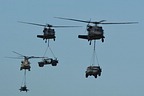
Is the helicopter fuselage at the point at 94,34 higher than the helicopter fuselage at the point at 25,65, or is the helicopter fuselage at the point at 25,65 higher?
the helicopter fuselage at the point at 25,65

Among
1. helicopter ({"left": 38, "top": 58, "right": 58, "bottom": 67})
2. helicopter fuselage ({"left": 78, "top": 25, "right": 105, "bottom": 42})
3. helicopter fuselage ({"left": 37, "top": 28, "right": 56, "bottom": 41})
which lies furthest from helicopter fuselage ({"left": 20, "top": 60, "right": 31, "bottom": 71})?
helicopter fuselage ({"left": 78, "top": 25, "right": 105, "bottom": 42})

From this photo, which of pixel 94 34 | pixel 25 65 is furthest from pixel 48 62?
pixel 94 34

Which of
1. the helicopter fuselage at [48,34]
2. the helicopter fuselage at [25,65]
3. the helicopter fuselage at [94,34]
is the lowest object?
the helicopter fuselage at [94,34]

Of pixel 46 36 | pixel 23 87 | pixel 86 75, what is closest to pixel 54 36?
pixel 46 36

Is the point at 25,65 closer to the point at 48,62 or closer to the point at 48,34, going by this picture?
the point at 48,62

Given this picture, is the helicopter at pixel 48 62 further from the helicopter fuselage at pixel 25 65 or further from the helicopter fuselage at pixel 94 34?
the helicopter fuselage at pixel 94 34

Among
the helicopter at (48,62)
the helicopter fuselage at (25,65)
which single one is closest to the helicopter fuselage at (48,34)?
the helicopter at (48,62)

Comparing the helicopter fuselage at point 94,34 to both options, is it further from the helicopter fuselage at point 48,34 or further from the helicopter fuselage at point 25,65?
the helicopter fuselage at point 25,65

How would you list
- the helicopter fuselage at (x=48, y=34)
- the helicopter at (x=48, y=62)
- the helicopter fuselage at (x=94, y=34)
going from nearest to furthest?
the helicopter fuselage at (x=94, y=34), the helicopter fuselage at (x=48, y=34), the helicopter at (x=48, y=62)

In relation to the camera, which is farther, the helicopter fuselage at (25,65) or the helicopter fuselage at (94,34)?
the helicopter fuselage at (25,65)

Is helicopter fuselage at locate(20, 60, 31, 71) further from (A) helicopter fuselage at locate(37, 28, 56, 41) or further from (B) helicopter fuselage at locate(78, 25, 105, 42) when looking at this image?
(B) helicopter fuselage at locate(78, 25, 105, 42)

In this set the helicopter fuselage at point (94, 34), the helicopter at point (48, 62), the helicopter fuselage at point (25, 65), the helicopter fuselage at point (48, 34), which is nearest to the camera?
the helicopter fuselage at point (94, 34)

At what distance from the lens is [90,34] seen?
106062 mm

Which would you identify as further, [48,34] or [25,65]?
[25,65]
